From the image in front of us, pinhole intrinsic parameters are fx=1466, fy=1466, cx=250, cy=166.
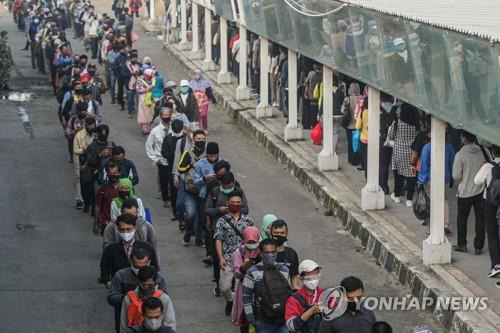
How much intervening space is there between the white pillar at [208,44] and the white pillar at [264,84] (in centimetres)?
700

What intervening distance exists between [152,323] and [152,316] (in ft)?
0.23

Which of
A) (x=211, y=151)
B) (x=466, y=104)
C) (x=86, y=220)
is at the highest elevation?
(x=466, y=104)

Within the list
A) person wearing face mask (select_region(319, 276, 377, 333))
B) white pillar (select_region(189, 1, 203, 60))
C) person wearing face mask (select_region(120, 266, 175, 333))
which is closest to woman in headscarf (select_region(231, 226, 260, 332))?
person wearing face mask (select_region(120, 266, 175, 333))

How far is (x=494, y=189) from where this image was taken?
15.6 metres

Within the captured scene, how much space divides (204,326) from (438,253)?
116 inches

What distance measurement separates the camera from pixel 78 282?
16859 millimetres

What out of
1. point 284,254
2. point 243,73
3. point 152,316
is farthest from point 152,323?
point 243,73

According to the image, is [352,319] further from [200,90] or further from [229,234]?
[200,90]

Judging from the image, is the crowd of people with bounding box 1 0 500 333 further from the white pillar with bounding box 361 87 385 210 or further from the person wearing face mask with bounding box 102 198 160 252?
the white pillar with bounding box 361 87 385 210

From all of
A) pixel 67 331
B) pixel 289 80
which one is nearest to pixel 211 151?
pixel 67 331

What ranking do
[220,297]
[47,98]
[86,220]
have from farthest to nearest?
[47,98]
[86,220]
[220,297]

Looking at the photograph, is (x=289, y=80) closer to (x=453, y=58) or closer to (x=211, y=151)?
(x=211, y=151)

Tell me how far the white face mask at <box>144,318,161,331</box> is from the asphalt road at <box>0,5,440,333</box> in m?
3.43

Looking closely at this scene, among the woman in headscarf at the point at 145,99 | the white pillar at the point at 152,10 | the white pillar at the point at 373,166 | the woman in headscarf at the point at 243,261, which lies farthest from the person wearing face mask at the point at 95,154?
the white pillar at the point at 152,10
